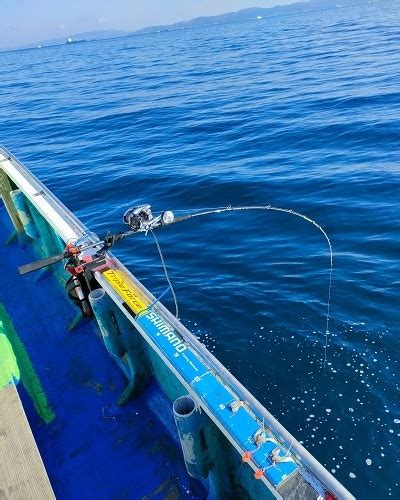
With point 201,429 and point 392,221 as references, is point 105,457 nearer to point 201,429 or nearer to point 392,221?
point 201,429

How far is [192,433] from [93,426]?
185 cm

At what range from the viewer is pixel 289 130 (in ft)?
52.2

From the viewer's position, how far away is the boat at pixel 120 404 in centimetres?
304

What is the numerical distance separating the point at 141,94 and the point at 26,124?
24.5 feet

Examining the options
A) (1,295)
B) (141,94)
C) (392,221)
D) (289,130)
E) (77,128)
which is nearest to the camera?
(1,295)

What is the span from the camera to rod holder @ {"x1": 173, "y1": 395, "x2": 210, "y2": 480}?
319 centimetres

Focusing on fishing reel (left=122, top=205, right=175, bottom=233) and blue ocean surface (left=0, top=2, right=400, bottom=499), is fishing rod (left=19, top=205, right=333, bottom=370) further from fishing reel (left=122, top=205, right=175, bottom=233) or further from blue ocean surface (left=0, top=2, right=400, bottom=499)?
blue ocean surface (left=0, top=2, right=400, bottom=499)

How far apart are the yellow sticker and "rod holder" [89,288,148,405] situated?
18cm

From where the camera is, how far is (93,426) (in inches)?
182

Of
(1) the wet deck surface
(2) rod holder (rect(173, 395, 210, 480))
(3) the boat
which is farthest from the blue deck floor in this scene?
(1) the wet deck surface

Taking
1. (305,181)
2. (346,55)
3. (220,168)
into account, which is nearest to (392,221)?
(305,181)

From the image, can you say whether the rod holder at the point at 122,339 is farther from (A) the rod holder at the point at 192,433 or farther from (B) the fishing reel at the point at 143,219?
(A) the rod holder at the point at 192,433

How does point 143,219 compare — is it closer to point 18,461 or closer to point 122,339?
point 122,339

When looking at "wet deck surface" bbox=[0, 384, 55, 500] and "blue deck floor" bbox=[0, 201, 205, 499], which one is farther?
"blue deck floor" bbox=[0, 201, 205, 499]
